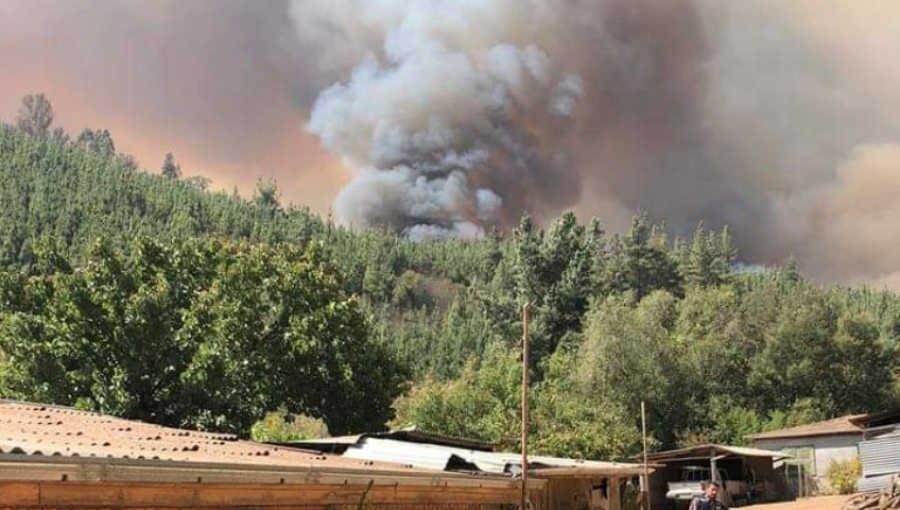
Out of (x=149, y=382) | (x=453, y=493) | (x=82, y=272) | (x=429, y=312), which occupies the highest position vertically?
(x=429, y=312)

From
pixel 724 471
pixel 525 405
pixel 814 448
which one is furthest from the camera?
pixel 724 471

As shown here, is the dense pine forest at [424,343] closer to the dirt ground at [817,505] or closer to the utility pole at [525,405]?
the dirt ground at [817,505]

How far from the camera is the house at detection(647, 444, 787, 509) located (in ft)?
130

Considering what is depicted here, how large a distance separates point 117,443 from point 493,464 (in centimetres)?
684

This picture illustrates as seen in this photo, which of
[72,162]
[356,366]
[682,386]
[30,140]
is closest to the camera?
[356,366]

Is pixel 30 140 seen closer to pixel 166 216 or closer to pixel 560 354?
pixel 166 216

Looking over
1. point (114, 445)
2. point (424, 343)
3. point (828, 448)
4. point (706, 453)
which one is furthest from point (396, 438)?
point (424, 343)

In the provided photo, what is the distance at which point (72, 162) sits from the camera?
14488cm

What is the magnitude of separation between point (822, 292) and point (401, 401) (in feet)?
103

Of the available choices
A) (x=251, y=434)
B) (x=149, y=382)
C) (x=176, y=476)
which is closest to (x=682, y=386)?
(x=251, y=434)

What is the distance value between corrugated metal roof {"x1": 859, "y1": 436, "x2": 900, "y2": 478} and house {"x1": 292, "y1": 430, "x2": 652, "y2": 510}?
48.7ft

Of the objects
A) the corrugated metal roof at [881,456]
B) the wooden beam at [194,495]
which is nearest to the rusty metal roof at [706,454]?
the corrugated metal roof at [881,456]

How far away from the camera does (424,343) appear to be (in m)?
104

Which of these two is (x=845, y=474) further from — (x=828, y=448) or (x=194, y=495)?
(x=194, y=495)
